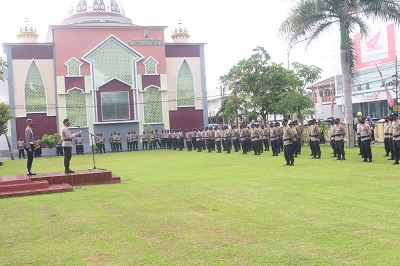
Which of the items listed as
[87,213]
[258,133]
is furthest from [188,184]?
[258,133]

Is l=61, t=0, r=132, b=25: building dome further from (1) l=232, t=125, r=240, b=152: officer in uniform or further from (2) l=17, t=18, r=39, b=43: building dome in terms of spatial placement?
(1) l=232, t=125, r=240, b=152: officer in uniform

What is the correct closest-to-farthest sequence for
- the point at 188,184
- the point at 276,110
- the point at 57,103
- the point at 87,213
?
the point at 87,213, the point at 188,184, the point at 276,110, the point at 57,103

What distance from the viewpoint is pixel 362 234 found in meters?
5.74

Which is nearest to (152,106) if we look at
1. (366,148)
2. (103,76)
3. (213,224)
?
(103,76)

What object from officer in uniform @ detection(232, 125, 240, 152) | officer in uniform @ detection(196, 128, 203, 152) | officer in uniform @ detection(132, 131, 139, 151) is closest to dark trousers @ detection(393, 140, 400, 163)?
officer in uniform @ detection(232, 125, 240, 152)

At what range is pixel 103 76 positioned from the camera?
127 feet

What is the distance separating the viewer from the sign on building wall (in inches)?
1665

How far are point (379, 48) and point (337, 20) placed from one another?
75.4 ft

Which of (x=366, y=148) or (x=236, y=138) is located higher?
(x=236, y=138)

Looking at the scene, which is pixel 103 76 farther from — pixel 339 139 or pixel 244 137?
pixel 339 139

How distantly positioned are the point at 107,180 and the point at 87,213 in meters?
4.87

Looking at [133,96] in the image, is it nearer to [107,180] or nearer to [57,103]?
[57,103]

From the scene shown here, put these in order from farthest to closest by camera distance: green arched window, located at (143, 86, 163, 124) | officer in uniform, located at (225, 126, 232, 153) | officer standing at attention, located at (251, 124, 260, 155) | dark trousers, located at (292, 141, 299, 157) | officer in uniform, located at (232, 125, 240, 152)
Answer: green arched window, located at (143, 86, 163, 124)
officer in uniform, located at (232, 125, 240, 152)
officer in uniform, located at (225, 126, 232, 153)
officer standing at attention, located at (251, 124, 260, 155)
dark trousers, located at (292, 141, 299, 157)

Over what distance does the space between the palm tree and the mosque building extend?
739 inches
